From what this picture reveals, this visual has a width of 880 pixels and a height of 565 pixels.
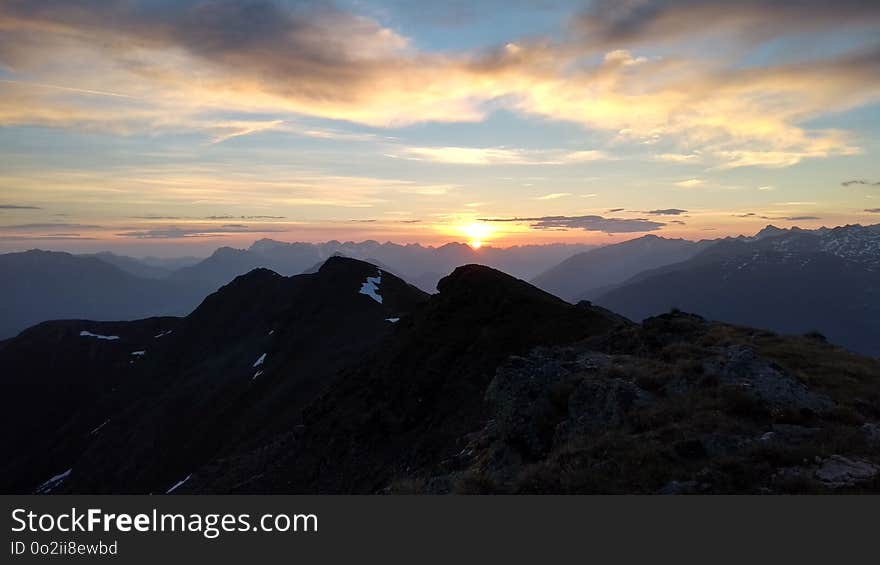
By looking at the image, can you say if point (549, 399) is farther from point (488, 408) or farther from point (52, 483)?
point (52, 483)

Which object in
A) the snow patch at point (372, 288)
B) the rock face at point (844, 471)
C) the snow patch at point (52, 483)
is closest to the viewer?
the rock face at point (844, 471)

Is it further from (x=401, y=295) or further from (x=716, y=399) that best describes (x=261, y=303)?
(x=716, y=399)

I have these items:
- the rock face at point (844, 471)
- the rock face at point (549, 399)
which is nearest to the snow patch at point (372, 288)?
the rock face at point (549, 399)

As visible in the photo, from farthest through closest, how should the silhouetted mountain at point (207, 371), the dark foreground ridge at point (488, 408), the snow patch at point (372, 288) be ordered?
the snow patch at point (372, 288), the silhouetted mountain at point (207, 371), the dark foreground ridge at point (488, 408)

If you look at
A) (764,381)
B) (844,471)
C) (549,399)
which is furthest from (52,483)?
(844,471)

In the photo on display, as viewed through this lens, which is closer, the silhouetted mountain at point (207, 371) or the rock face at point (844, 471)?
the rock face at point (844, 471)

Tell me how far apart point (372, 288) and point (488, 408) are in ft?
237

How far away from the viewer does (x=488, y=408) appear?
27938 mm

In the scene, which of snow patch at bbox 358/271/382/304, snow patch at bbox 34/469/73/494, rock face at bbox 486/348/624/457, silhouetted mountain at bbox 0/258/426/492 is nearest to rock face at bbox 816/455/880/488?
rock face at bbox 486/348/624/457

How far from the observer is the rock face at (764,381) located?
1523 centimetres

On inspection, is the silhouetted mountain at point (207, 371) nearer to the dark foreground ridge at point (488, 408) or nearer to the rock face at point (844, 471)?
the dark foreground ridge at point (488, 408)

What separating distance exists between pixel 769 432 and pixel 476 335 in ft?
91.4

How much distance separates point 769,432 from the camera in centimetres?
1341

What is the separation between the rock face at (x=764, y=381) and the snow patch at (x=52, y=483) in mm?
118249
